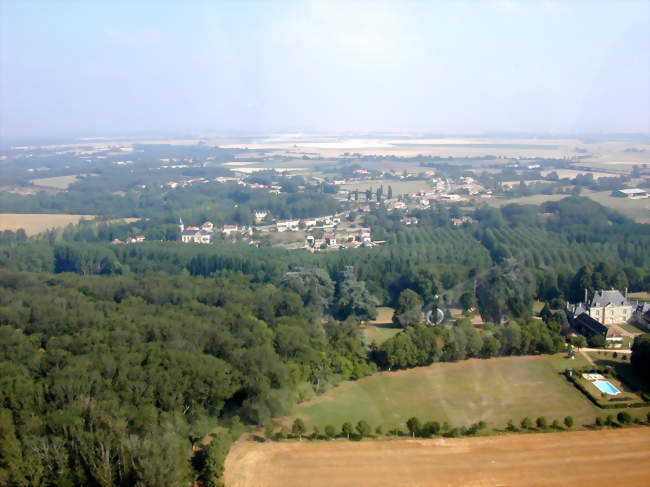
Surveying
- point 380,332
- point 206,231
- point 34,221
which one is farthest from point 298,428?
point 34,221

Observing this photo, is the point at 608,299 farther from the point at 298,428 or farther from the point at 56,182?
the point at 56,182

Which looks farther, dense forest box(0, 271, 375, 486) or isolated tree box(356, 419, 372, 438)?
isolated tree box(356, 419, 372, 438)

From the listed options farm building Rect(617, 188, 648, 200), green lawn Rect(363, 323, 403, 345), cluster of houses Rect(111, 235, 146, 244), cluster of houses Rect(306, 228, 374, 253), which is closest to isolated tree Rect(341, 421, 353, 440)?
green lawn Rect(363, 323, 403, 345)

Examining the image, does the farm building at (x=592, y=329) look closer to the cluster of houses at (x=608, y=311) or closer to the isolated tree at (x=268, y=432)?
the cluster of houses at (x=608, y=311)

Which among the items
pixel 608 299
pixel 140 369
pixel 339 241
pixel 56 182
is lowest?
pixel 339 241

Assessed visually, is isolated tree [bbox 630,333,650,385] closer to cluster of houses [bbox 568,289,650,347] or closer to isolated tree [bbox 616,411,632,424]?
isolated tree [bbox 616,411,632,424]

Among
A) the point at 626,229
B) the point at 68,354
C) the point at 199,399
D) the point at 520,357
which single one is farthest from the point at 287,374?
the point at 626,229

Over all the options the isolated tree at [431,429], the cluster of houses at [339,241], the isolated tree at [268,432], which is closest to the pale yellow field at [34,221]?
the cluster of houses at [339,241]
